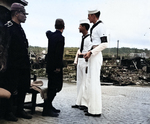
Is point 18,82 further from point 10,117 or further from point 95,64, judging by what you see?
point 95,64

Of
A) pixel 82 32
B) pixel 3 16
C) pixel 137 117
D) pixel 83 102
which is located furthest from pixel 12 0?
pixel 137 117

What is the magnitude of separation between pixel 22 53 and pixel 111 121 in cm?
210

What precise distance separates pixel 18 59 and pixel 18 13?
824 mm

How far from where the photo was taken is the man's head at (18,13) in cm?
405

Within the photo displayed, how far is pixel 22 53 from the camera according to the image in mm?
4055

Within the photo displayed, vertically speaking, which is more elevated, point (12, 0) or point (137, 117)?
point (12, 0)

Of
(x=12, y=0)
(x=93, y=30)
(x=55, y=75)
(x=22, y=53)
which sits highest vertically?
(x=12, y=0)

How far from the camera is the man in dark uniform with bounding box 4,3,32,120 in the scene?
3.96 m

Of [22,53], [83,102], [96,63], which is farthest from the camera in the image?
[83,102]

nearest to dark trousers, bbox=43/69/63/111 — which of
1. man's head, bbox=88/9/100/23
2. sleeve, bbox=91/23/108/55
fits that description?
sleeve, bbox=91/23/108/55

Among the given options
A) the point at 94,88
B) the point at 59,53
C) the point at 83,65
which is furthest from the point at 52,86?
the point at 83,65

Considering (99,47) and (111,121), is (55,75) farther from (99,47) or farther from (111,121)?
(111,121)

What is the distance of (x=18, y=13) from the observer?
4062mm

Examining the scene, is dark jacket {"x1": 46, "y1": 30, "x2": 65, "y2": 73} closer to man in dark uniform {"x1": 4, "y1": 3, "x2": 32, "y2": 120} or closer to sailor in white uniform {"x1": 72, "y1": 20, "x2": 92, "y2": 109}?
man in dark uniform {"x1": 4, "y1": 3, "x2": 32, "y2": 120}
